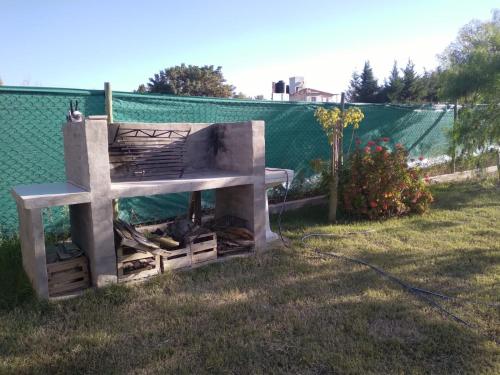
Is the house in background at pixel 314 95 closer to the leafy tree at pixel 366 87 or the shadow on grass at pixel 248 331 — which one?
the leafy tree at pixel 366 87

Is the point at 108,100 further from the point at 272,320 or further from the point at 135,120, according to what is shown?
the point at 272,320

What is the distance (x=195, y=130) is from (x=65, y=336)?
262cm

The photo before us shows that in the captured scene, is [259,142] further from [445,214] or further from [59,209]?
[445,214]

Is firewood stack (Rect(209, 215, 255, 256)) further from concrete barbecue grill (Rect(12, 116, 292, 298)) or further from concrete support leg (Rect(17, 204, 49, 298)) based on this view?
concrete support leg (Rect(17, 204, 49, 298))

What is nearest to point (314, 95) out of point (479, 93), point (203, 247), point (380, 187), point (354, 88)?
point (354, 88)

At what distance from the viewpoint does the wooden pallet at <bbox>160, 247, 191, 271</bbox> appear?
3867mm

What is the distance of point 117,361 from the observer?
249 cm

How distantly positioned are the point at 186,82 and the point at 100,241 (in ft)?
137

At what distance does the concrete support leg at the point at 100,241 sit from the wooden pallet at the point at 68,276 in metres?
0.07

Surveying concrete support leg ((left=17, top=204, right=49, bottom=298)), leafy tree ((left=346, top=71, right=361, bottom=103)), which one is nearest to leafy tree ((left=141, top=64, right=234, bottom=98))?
leafy tree ((left=346, top=71, right=361, bottom=103))

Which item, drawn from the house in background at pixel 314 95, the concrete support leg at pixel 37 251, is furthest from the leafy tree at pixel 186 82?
the concrete support leg at pixel 37 251

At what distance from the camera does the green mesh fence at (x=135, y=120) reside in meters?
4.24

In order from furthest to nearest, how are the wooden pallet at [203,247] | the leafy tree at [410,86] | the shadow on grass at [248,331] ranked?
the leafy tree at [410,86], the wooden pallet at [203,247], the shadow on grass at [248,331]

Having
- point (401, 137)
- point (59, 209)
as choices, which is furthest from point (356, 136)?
point (59, 209)
